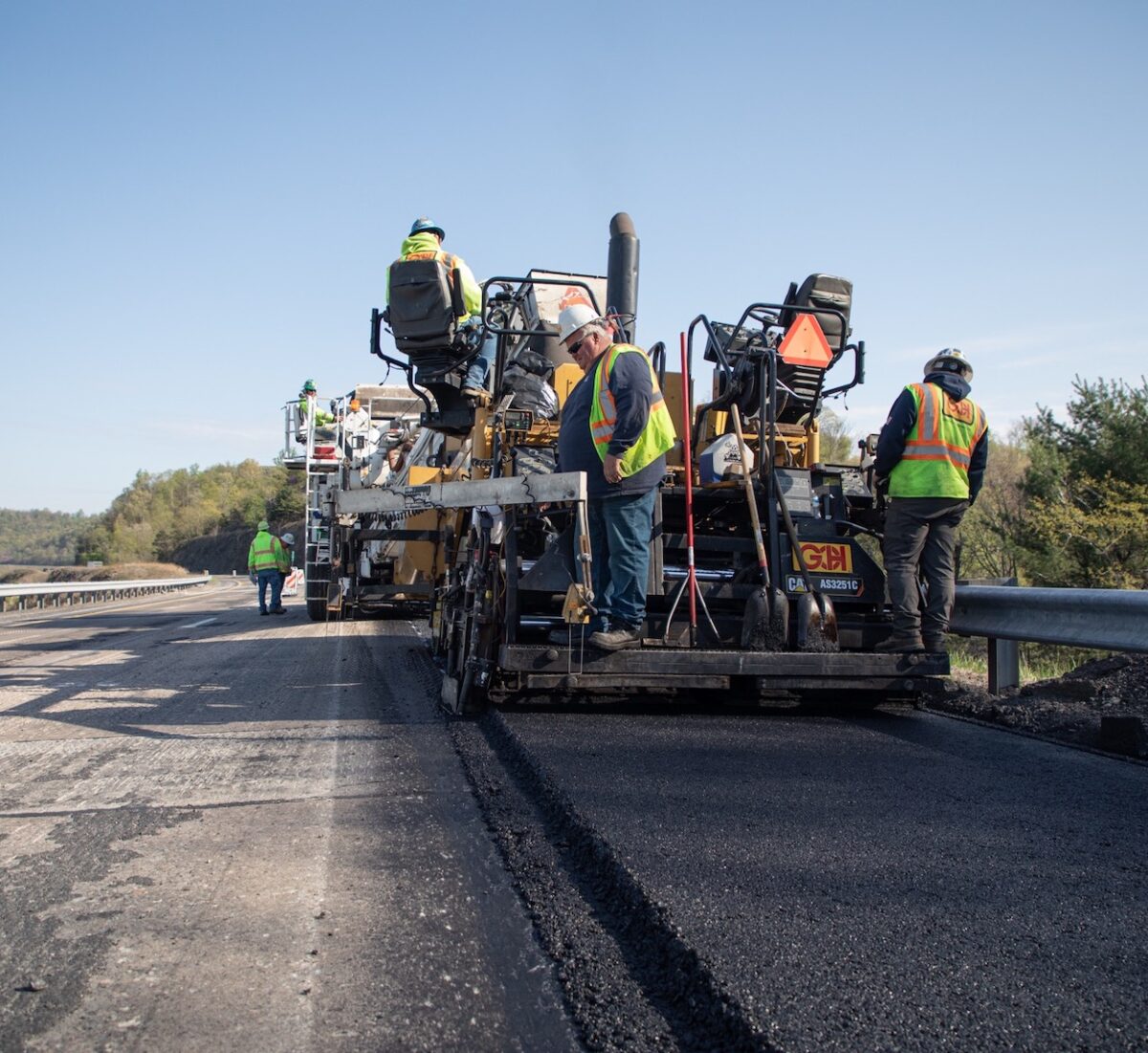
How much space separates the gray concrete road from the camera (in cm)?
191

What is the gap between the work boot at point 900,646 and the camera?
504cm

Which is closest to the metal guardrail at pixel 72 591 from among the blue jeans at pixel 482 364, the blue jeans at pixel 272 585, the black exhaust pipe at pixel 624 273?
the blue jeans at pixel 272 585

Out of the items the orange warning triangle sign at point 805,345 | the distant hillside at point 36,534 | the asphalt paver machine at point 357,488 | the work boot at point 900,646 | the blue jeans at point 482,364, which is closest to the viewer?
the work boot at point 900,646

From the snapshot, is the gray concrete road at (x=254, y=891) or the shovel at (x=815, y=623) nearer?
the gray concrete road at (x=254, y=891)

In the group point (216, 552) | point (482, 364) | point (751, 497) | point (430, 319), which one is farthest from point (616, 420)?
point (216, 552)

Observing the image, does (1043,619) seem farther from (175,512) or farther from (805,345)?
(175,512)

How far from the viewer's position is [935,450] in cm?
533

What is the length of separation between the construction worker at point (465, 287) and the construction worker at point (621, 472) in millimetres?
1595

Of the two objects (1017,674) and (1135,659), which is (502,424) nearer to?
(1017,674)

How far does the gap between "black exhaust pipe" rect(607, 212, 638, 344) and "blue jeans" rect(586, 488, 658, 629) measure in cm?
214

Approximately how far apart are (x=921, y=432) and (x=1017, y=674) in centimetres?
187

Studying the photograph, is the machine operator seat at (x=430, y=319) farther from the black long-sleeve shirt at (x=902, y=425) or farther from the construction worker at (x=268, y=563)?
the construction worker at (x=268, y=563)

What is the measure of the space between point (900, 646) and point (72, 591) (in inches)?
979

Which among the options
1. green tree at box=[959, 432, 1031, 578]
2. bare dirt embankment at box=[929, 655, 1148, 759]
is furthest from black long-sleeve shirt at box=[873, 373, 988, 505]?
green tree at box=[959, 432, 1031, 578]
